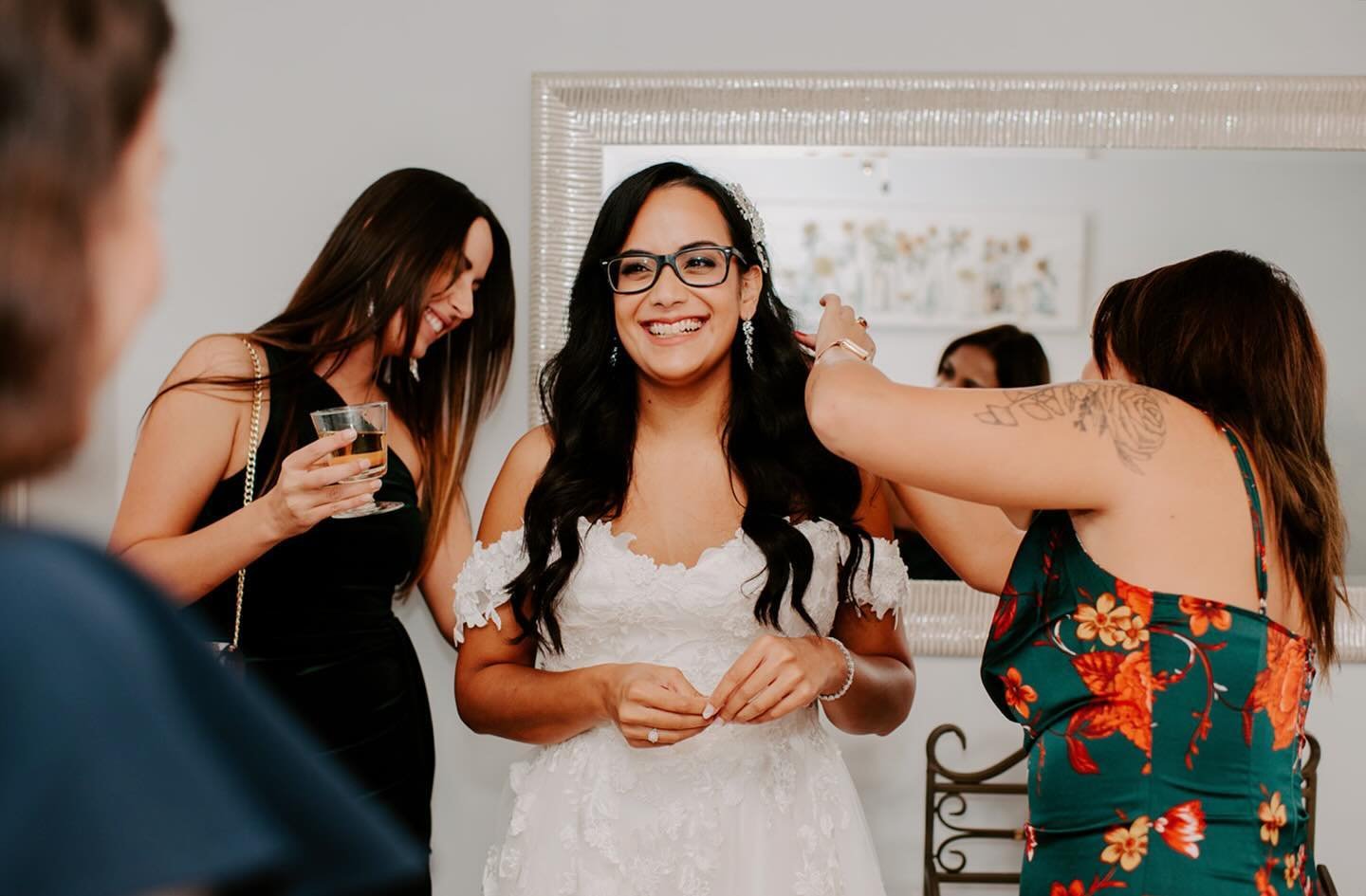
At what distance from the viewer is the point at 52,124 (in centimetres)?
49

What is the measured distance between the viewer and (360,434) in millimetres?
1864

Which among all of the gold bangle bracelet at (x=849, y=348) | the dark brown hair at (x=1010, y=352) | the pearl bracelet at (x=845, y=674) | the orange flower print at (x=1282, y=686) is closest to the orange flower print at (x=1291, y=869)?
the orange flower print at (x=1282, y=686)

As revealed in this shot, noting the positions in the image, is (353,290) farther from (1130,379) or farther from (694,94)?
(1130,379)

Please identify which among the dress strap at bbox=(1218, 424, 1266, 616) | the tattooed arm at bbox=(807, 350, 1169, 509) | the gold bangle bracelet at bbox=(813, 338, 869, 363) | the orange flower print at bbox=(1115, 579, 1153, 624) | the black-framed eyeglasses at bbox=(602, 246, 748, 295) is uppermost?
the black-framed eyeglasses at bbox=(602, 246, 748, 295)

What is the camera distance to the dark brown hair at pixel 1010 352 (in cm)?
255

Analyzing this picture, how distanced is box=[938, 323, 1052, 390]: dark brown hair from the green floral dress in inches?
40.6

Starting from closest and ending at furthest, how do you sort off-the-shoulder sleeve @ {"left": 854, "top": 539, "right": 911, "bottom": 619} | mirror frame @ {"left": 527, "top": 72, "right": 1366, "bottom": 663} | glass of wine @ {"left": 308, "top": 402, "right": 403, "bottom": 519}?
glass of wine @ {"left": 308, "top": 402, "right": 403, "bottom": 519}, off-the-shoulder sleeve @ {"left": 854, "top": 539, "right": 911, "bottom": 619}, mirror frame @ {"left": 527, "top": 72, "right": 1366, "bottom": 663}

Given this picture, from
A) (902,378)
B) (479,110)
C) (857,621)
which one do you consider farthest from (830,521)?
(479,110)

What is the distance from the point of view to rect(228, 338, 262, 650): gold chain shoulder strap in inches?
78.0

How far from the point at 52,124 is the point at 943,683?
2380 mm

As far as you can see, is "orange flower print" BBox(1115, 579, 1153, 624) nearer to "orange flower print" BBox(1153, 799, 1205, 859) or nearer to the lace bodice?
"orange flower print" BBox(1153, 799, 1205, 859)

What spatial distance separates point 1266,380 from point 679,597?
86 cm

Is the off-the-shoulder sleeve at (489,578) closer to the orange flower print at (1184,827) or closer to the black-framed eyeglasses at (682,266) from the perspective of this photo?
the black-framed eyeglasses at (682,266)

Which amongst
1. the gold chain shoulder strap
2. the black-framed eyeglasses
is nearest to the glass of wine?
the gold chain shoulder strap
